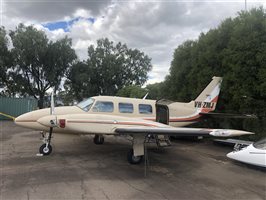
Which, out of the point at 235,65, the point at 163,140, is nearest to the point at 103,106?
the point at 163,140

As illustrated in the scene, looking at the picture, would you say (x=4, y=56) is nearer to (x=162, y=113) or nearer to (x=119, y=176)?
(x=162, y=113)

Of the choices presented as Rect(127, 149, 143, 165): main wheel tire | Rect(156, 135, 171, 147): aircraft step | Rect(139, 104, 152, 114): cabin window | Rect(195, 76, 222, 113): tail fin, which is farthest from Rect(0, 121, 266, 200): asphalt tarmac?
Rect(195, 76, 222, 113): tail fin

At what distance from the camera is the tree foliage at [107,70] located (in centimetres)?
3309

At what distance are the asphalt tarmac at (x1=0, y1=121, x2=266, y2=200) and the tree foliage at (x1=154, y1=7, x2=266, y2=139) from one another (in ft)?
8.35

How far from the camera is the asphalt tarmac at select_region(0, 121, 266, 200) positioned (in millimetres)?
4988

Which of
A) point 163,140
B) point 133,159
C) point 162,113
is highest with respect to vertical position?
point 162,113

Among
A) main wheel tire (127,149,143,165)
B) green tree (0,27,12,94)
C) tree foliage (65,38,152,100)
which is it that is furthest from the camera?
tree foliage (65,38,152,100)

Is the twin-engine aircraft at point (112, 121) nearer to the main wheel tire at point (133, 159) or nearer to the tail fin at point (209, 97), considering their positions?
the main wheel tire at point (133, 159)

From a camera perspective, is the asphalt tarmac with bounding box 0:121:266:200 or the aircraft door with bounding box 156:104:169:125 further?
the aircraft door with bounding box 156:104:169:125

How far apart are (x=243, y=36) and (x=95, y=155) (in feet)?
26.3

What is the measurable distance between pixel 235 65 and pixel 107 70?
25.9 meters

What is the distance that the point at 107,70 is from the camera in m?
34.8

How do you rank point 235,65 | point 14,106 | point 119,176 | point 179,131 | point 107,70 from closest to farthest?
1. point 119,176
2. point 179,131
3. point 235,65
4. point 14,106
5. point 107,70

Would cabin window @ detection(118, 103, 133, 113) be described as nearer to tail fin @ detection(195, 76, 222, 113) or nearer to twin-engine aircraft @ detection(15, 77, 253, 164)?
twin-engine aircraft @ detection(15, 77, 253, 164)
